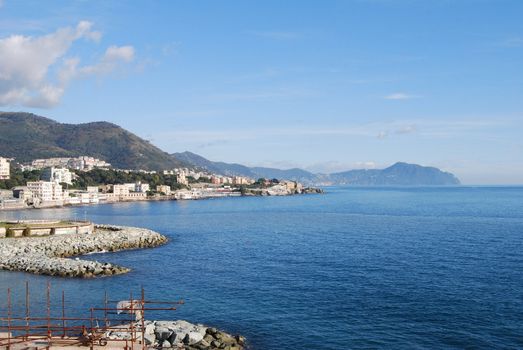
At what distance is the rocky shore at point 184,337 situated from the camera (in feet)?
79.3

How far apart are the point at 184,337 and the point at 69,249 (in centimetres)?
3122

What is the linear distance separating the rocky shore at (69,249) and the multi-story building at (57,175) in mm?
109342

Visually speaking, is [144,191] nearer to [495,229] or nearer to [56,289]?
[495,229]

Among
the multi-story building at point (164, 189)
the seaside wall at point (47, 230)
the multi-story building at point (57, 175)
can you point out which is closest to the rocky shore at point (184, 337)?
the seaside wall at point (47, 230)

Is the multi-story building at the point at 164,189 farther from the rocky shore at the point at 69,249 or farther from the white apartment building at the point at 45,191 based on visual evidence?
the rocky shore at the point at 69,249

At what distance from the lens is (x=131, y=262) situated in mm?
47812

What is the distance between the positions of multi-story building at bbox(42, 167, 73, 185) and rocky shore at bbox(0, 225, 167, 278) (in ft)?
359

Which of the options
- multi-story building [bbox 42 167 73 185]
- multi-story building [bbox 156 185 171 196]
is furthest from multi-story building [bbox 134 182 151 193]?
multi-story building [bbox 42 167 73 185]

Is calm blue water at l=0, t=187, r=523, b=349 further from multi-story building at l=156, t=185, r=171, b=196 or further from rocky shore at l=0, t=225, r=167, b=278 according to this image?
multi-story building at l=156, t=185, r=171, b=196

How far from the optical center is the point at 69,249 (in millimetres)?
51812

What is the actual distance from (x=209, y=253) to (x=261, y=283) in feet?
57.1

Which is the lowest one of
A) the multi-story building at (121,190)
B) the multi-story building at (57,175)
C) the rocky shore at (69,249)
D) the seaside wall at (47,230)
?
the rocky shore at (69,249)

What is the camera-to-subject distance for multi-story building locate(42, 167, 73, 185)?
170875 millimetres

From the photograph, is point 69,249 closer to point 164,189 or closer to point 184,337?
point 184,337
